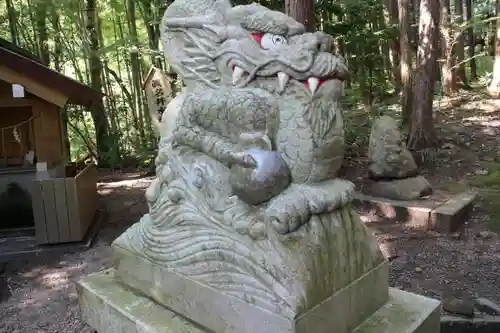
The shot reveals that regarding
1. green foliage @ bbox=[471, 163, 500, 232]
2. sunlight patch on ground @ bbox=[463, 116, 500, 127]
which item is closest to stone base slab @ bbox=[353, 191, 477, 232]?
green foliage @ bbox=[471, 163, 500, 232]

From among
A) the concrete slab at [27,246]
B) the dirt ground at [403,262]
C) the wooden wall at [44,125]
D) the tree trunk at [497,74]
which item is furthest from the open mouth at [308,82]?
the tree trunk at [497,74]

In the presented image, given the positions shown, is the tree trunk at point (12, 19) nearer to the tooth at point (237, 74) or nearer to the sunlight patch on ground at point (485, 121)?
the sunlight patch on ground at point (485, 121)

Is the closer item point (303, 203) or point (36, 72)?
point (303, 203)

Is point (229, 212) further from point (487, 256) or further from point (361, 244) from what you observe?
point (487, 256)

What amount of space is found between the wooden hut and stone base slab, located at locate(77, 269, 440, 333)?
10.9 ft

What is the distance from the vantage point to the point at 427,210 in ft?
18.5

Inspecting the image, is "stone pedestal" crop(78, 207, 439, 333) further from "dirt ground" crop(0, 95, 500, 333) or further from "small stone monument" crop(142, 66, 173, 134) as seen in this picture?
"small stone monument" crop(142, 66, 173, 134)

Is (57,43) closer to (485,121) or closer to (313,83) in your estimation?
(485,121)

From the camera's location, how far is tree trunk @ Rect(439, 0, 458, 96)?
11.9 meters

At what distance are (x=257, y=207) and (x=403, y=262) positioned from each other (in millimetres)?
3270

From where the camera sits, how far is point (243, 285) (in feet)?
6.80

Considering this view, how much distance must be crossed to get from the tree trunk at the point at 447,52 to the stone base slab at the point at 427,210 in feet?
22.1

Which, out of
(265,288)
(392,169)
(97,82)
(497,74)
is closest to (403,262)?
(392,169)

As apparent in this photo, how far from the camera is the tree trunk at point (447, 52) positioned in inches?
468
